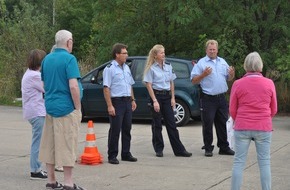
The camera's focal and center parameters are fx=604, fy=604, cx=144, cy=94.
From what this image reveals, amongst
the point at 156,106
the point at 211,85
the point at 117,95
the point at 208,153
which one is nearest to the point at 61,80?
the point at 117,95

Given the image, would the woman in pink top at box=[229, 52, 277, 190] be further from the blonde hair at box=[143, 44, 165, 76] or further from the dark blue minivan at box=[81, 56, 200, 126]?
the dark blue minivan at box=[81, 56, 200, 126]

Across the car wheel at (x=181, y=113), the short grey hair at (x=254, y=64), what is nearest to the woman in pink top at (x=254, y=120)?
the short grey hair at (x=254, y=64)

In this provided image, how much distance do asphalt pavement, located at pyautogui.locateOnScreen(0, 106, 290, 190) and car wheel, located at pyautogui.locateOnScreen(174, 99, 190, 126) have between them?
1743 millimetres

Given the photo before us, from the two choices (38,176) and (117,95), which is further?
(117,95)

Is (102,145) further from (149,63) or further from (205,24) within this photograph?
(205,24)

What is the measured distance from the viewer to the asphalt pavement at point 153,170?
797cm

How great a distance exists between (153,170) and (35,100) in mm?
2067

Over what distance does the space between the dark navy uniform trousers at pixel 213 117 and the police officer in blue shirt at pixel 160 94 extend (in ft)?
1.48

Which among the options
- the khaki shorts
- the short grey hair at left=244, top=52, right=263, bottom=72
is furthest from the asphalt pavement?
the short grey hair at left=244, top=52, right=263, bottom=72

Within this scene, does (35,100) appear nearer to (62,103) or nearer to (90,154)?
(62,103)

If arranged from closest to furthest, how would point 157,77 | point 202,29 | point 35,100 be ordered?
point 35,100 < point 157,77 < point 202,29

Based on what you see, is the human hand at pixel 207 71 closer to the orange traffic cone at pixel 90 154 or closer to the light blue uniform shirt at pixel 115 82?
the light blue uniform shirt at pixel 115 82

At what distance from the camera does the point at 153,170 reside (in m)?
9.02

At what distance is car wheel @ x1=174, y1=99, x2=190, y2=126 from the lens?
1432cm
